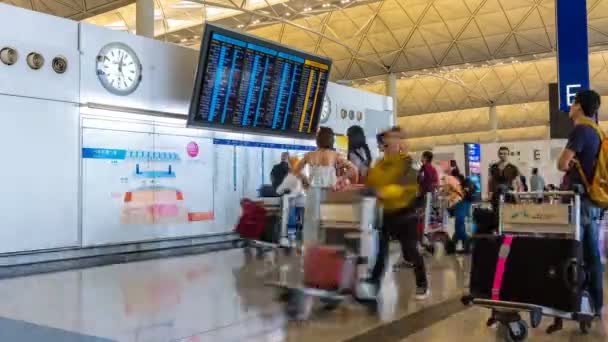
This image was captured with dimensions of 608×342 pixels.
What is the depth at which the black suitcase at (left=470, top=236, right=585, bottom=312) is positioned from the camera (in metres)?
4.11

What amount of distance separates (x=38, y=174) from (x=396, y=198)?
541 cm

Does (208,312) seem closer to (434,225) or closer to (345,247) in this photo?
(345,247)

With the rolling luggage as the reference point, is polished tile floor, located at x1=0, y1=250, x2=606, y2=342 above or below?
below

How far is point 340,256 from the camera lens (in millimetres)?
4867

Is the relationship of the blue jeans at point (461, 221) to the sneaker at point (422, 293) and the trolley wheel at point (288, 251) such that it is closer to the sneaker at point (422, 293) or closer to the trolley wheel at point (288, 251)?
the trolley wheel at point (288, 251)

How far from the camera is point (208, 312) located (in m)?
5.01

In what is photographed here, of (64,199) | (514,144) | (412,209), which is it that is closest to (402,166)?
(412,209)

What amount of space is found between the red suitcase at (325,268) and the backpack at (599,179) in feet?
6.60

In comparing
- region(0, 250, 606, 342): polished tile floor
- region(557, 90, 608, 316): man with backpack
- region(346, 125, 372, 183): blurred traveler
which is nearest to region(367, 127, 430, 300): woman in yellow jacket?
region(0, 250, 606, 342): polished tile floor

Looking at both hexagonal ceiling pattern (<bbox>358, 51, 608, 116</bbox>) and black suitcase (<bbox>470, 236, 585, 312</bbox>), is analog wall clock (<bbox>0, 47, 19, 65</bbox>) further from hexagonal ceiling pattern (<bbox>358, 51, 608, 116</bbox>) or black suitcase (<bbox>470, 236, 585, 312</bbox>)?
hexagonal ceiling pattern (<bbox>358, 51, 608, 116</bbox>)

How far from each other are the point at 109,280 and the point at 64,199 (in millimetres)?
1950

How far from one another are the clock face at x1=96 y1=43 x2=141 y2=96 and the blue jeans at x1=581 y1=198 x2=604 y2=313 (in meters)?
7.12

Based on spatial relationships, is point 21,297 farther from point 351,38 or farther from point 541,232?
point 351,38

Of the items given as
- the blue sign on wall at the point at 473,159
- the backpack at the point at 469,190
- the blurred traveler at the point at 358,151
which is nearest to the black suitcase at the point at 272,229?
the blurred traveler at the point at 358,151
